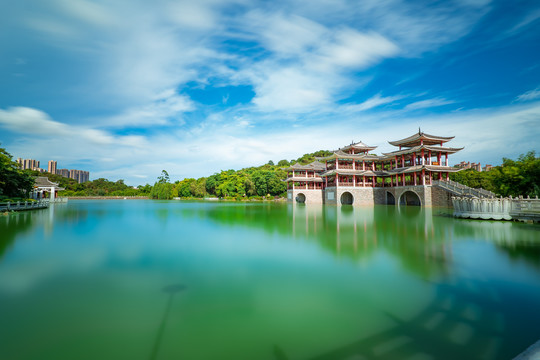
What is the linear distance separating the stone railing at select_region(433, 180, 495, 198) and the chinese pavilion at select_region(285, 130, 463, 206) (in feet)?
2.05

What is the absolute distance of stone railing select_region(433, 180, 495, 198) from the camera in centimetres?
1773

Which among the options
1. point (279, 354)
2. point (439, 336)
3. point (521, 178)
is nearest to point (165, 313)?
point (279, 354)

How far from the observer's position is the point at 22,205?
62.0 feet

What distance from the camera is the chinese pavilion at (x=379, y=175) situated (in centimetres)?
2414

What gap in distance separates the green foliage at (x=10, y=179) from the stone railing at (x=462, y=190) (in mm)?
29450

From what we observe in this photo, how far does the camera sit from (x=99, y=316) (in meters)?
3.18

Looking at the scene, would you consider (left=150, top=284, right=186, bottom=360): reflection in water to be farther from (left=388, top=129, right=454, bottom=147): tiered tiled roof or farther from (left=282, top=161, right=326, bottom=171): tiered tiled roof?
(left=282, top=161, right=326, bottom=171): tiered tiled roof

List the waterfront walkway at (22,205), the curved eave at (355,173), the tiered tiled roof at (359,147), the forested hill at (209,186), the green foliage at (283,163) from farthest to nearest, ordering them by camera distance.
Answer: the green foliage at (283,163)
the forested hill at (209,186)
the tiered tiled roof at (359,147)
the curved eave at (355,173)
the waterfront walkway at (22,205)

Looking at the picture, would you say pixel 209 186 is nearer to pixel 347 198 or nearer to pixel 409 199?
pixel 347 198

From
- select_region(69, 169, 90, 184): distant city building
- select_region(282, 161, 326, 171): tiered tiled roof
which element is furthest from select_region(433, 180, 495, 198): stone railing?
select_region(69, 169, 90, 184): distant city building

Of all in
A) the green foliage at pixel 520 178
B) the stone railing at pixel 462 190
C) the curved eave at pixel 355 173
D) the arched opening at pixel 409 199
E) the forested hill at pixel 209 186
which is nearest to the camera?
the green foliage at pixel 520 178

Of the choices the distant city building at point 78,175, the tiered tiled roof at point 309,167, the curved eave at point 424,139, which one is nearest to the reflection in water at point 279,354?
the curved eave at point 424,139

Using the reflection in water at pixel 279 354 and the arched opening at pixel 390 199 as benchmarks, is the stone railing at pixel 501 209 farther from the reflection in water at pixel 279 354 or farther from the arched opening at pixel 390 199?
the arched opening at pixel 390 199

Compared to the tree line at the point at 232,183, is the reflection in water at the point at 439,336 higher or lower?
lower
